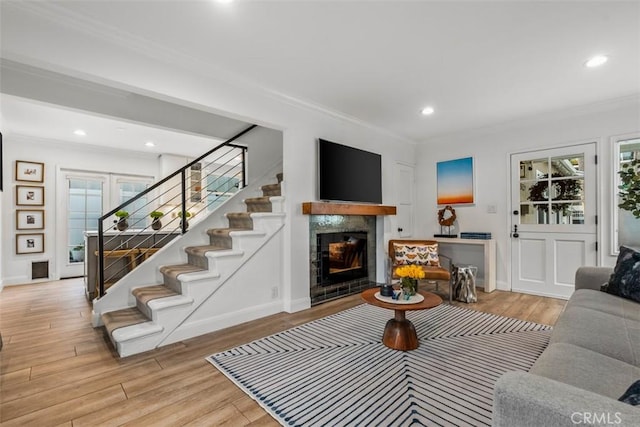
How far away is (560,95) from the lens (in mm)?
3359

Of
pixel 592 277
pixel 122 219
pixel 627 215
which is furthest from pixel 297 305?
pixel 627 215

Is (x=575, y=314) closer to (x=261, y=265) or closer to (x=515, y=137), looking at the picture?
(x=261, y=265)

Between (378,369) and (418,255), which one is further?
(418,255)

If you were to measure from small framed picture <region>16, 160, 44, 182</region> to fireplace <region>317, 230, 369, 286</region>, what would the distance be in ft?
17.3

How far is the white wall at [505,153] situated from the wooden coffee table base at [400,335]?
278cm

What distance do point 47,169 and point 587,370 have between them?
24.2 ft

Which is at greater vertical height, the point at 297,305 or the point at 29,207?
the point at 29,207

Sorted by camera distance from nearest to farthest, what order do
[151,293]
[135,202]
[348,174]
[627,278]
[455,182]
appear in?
[627,278] < [151,293] < [348,174] < [455,182] < [135,202]

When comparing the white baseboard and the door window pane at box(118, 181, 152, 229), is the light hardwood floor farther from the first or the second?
the door window pane at box(118, 181, 152, 229)

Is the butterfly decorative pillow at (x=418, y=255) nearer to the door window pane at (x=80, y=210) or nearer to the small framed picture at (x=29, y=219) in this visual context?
the door window pane at (x=80, y=210)

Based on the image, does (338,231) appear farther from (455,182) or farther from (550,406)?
(550,406)

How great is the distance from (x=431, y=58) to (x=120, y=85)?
254 cm

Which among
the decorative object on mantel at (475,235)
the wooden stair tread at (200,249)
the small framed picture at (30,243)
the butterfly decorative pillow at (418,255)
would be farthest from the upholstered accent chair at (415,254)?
the small framed picture at (30,243)

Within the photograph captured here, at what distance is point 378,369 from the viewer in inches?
82.0
